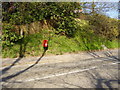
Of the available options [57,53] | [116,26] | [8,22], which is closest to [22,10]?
[8,22]

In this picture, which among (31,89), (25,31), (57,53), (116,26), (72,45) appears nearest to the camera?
(31,89)

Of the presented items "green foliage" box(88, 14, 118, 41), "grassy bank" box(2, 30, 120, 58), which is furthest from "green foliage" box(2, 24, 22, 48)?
"green foliage" box(88, 14, 118, 41)

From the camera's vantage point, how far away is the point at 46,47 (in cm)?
913

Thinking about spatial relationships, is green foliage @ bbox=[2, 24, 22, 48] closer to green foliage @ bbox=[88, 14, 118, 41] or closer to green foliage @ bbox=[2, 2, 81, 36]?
green foliage @ bbox=[2, 2, 81, 36]

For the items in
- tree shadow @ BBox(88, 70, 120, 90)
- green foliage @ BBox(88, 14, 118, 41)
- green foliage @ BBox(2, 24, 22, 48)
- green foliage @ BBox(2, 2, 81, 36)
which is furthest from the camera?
green foliage @ BBox(88, 14, 118, 41)

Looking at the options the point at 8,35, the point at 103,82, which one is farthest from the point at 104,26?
the point at 103,82

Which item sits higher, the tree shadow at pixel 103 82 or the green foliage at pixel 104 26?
the green foliage at pixel 104 26

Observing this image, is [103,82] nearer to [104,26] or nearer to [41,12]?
[41,12]

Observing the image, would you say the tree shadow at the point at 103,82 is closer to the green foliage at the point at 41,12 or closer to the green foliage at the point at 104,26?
the green foliage at the point at 41,12

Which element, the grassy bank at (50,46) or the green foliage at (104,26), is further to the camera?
the green foliage at (104,26)

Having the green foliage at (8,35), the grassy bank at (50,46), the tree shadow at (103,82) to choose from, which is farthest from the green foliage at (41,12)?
the tree shadow at (103,82)

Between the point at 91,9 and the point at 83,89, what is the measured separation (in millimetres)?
10737

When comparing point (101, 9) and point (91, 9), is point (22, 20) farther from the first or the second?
point (101, 9)

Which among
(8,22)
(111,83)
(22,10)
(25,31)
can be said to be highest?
(22,10)
